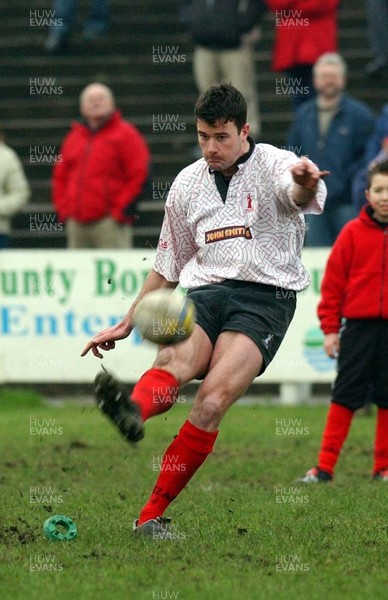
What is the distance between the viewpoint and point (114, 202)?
1545cm

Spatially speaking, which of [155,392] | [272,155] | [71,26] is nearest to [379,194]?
[272,155]

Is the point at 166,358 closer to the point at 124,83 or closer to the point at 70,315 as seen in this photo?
the point at 70,315

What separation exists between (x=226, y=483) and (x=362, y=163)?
17.6 ft

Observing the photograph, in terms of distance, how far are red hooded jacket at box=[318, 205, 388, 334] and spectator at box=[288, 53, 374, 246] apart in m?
Result: 4.55

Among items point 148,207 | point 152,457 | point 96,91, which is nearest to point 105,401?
point 152,457

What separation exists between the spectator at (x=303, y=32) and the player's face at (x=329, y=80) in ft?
4.40

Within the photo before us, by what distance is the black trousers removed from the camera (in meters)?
9.94

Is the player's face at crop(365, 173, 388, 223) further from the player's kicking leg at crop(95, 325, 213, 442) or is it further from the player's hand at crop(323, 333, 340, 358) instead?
the player's kicking leg at crop(95, 325, 213, 442)

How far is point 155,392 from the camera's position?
707 cm

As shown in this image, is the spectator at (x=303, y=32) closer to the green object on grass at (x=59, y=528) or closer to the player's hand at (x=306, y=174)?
the player's hand at (x=306, y=174)

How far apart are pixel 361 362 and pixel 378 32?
754 centimetres

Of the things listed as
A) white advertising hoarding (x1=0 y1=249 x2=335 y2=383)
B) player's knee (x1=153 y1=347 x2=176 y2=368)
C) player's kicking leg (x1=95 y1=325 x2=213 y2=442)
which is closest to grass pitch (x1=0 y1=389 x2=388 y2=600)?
player's kicking leg (x1=95 y1=325 x2=213 y2=442)

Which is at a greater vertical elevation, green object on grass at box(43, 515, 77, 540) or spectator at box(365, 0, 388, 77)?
spectator at box(365, 0, 388, 77)

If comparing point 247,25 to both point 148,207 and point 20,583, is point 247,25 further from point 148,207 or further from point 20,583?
point 20,583
